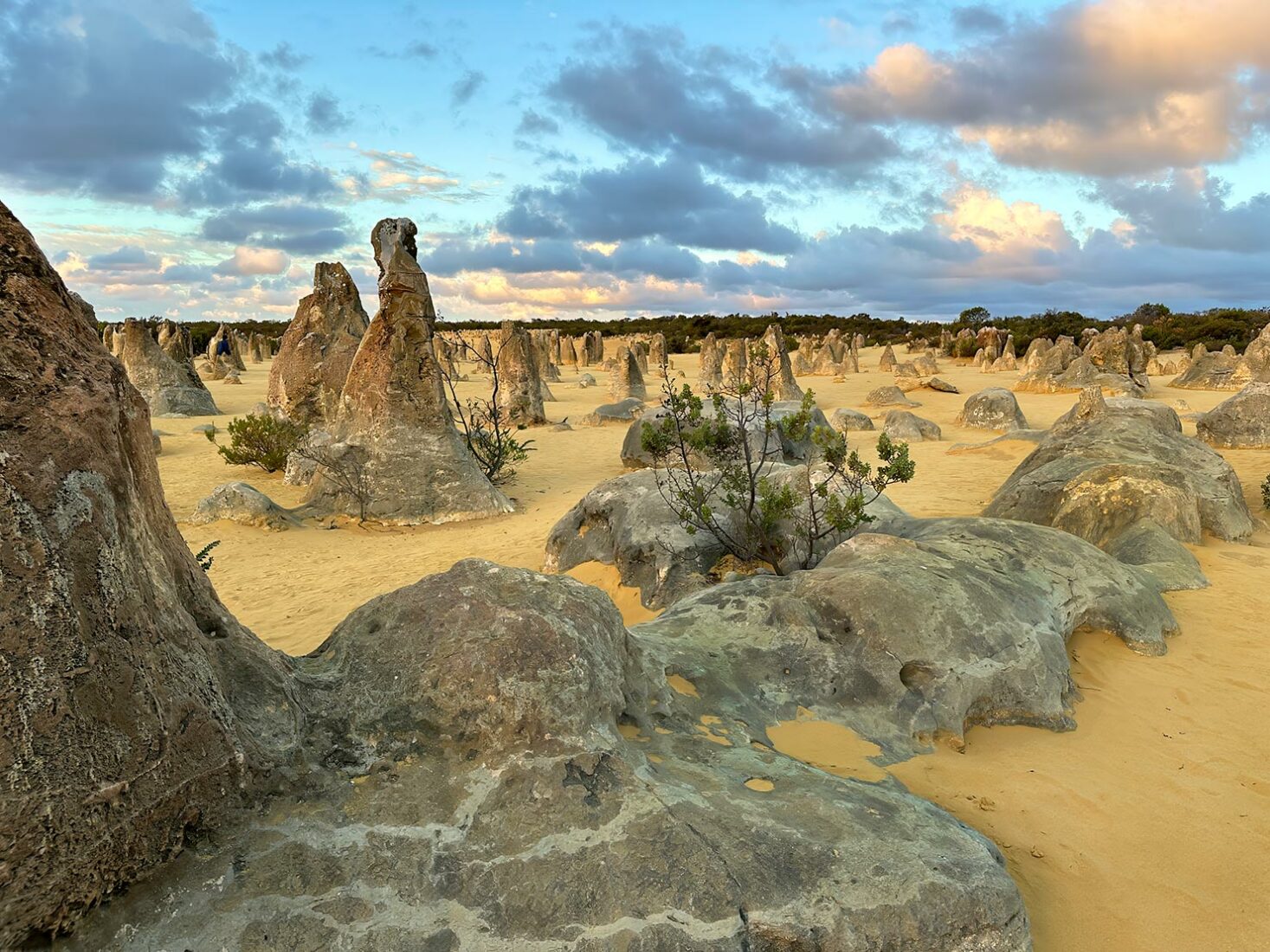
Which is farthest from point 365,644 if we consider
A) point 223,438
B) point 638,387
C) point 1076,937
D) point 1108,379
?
point 1108,379

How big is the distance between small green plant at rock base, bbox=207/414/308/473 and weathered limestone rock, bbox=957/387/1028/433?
12.5 metres

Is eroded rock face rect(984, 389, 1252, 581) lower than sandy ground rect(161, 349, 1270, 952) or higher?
higher

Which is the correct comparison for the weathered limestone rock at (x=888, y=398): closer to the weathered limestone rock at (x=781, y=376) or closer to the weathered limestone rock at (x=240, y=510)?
the weathered limestone rock at (x=781, y=376)

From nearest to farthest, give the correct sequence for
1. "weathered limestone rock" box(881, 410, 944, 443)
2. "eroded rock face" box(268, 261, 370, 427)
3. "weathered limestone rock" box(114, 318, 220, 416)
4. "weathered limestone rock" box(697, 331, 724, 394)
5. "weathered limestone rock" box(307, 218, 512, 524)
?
"weathered limestone rock" box(307, 218, 512, 524), "eroded rock face" box(268, 261, 370, 427), "weathered limestone rock" box(881, 410, 944, 443), "weathered limestone rock" box(114, 318, 220, 416), "weathered limestone rock" box(697, 331, 724, 394)

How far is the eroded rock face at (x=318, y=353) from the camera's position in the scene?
13.6 meters

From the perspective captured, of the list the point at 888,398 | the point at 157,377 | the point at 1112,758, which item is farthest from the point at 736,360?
the point at 1112,758

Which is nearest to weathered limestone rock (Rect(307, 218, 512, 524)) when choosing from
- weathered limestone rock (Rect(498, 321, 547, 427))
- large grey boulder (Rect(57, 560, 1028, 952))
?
large grey boulder (Rect(57, 560, 1028, 952))

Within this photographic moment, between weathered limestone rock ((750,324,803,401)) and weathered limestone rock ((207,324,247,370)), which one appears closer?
weathered limestone rock ((750,324,803,401))

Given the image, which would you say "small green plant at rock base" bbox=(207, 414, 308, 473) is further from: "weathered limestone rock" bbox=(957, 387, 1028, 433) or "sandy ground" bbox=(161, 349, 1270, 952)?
"weathered limestone rock" bbox=(957, 387, 1028, 433)

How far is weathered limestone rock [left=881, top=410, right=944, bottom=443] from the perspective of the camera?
14969mm

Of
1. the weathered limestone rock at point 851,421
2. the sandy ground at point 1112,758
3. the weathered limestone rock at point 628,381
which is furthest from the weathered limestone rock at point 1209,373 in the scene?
the sandy ground at point 1112,758

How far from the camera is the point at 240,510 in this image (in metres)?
9.12

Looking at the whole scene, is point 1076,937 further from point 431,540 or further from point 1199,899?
point 431,540

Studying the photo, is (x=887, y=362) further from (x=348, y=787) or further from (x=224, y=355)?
(x=348, y=787)
